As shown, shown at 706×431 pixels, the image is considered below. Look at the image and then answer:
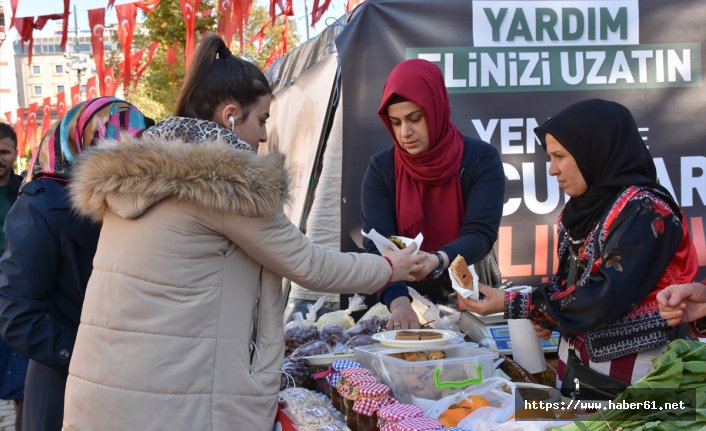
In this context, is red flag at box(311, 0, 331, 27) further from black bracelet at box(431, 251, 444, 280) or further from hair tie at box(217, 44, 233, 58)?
hair tie at box(217, 44, 233, 58)

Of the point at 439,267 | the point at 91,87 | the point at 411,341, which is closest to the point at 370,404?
the point at 411,341

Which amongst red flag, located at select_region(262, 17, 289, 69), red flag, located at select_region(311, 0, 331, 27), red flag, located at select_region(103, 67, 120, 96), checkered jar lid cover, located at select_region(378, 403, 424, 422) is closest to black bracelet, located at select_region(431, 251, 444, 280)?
checkered jar lid cover, located at select_region(378, 403, 424, 422)

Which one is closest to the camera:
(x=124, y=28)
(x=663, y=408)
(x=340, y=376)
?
(x=663, y=408)

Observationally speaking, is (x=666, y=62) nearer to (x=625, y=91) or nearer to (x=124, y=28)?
(x=625, y=91)

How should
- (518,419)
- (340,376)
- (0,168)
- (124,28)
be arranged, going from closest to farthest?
(518,419), (340,376), (0,168), (124,28)

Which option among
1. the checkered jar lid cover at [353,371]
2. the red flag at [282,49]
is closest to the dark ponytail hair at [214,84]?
the checkered jar lid cover at [353,371]

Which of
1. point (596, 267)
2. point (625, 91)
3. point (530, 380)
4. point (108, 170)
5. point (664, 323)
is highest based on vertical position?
point (625, 91)

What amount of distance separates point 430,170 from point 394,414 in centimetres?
146

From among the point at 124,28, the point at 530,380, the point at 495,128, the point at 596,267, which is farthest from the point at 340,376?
the point at 124,28

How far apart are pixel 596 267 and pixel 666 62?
354 cm

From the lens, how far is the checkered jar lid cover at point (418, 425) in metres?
2.08

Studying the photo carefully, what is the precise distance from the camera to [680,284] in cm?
234

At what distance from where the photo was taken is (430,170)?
A: 3365 millimetres

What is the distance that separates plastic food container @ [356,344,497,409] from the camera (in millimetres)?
2461
